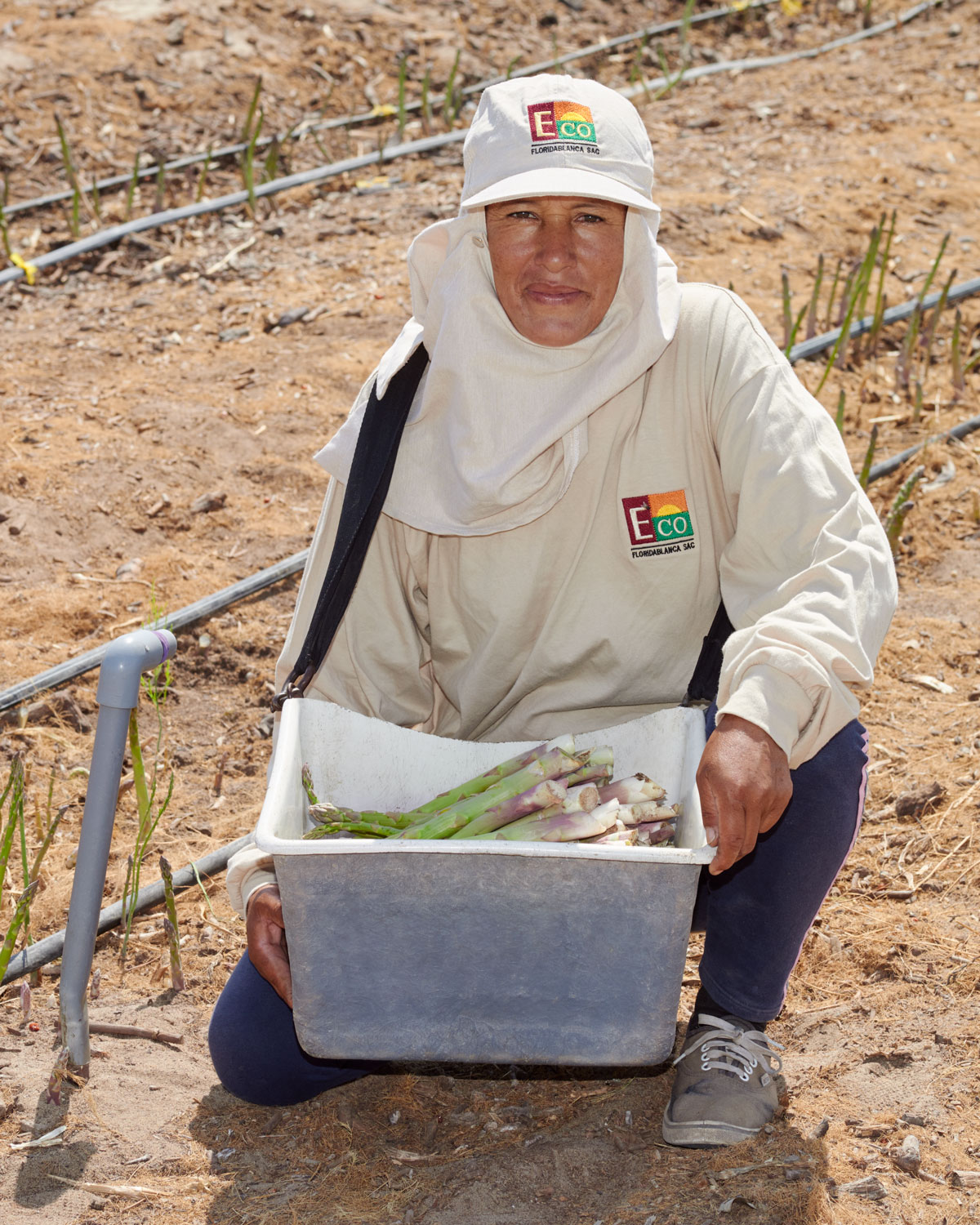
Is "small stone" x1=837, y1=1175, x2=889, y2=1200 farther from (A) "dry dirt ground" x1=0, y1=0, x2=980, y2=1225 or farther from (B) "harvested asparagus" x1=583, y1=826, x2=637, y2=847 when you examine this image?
(B) "harvested asparagus" x1=583, y1=826, x2=637, y2=847

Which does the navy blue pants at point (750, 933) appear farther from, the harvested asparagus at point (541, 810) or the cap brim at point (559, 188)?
the cap brim at point (559, 188)

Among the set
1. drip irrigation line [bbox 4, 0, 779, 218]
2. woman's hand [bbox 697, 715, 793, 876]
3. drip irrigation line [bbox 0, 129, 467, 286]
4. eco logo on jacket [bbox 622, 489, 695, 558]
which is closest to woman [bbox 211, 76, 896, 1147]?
eco logo on jacket [bbox 622, 489, 695, 558]

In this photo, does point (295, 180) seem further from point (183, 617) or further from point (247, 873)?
point (247, 873)

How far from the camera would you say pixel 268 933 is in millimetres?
1794

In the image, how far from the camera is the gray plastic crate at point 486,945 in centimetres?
145

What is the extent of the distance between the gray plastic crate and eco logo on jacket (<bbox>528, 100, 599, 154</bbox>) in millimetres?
934

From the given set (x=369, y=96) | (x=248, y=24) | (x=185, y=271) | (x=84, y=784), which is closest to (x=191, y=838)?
(x=84, y=784)

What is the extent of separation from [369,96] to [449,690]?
5.24 metres

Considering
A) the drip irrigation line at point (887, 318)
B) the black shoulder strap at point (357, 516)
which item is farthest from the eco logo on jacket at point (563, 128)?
the drip irrigation line at point (887, 318)

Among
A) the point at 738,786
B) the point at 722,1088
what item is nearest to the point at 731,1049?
the point at 722,1088

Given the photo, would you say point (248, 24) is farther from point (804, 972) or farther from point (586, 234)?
point (804, 972)

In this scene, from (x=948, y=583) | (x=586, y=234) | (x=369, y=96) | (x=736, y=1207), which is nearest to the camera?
(x=736, y=1207)

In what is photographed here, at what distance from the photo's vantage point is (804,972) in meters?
2.21

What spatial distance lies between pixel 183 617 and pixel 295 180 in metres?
3.00
